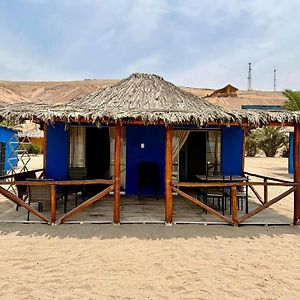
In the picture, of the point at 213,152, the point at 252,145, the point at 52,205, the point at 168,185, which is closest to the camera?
the point at 52,205

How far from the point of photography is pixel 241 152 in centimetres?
1012

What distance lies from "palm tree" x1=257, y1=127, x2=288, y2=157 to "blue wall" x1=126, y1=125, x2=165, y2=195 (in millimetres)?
21133

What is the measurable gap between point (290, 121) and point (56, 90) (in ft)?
239

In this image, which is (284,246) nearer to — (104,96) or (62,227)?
(62,227)

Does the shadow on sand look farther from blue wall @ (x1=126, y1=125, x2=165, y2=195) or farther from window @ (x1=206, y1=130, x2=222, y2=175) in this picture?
window @ (x1=206, y1=130, x2=222, y2=175)

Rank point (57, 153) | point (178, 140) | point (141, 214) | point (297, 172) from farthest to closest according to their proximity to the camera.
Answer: point (57, 153) → point (178, 140) → point (141, 214) → point (297, 172)

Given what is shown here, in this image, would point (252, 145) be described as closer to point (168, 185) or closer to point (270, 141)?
point (270, 141)

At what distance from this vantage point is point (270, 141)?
3006cm

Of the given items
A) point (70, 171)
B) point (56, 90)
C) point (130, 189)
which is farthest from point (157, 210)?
point (56, 90)

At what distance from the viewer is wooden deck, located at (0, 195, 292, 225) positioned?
691 cm

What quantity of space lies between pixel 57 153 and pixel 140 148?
240cm

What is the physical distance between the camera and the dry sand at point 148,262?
154 inches

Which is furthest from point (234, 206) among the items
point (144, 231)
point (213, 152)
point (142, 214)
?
point (213, 152)

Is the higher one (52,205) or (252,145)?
(252,145)
